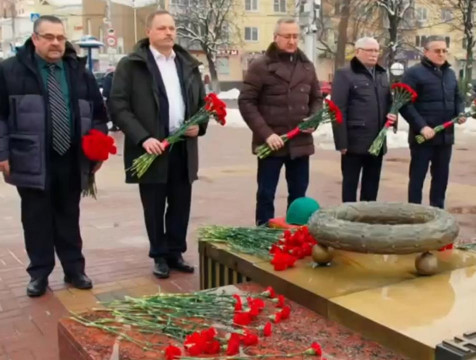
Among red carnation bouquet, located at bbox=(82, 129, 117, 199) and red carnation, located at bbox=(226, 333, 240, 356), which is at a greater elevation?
red carnation bouquet, located at bbox=(82, 129, 117, 199)

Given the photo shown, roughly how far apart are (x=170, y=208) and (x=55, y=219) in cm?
80

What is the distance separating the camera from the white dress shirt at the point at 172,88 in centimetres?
440

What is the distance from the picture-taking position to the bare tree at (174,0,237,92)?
3819cm

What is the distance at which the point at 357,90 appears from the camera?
212 inches

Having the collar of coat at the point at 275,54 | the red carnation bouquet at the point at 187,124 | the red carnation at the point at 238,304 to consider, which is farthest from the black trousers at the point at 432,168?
the red carnation at the point at 238,304

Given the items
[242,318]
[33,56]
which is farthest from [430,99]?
[242,318]

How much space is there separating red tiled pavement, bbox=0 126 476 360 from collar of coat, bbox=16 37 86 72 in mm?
1484

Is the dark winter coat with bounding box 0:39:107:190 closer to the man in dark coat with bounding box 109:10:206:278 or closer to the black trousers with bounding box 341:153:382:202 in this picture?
the man in dark coat with bounding box 109:10:206:278

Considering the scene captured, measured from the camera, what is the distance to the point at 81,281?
4.36 metres

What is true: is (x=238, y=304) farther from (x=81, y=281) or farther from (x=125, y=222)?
(x=125, y=222)

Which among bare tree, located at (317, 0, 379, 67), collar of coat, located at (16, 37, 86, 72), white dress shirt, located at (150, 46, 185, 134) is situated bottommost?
white dress shirt, located at (150, 46, 185, 134)

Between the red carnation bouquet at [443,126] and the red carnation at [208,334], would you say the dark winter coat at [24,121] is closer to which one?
the red carnation at [208,334]

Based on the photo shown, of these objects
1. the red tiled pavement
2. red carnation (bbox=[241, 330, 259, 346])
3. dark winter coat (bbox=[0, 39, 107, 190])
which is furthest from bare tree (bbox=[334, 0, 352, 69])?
red carnation (bbox=[241, 330, 259, 346])

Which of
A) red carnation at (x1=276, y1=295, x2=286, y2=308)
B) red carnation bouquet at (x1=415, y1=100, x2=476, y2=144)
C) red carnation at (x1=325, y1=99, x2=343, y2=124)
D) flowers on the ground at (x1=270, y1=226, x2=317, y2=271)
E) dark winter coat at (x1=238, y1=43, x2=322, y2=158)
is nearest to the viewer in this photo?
red carnation at (x1=276, y1=295, x2=286, y2=308)
